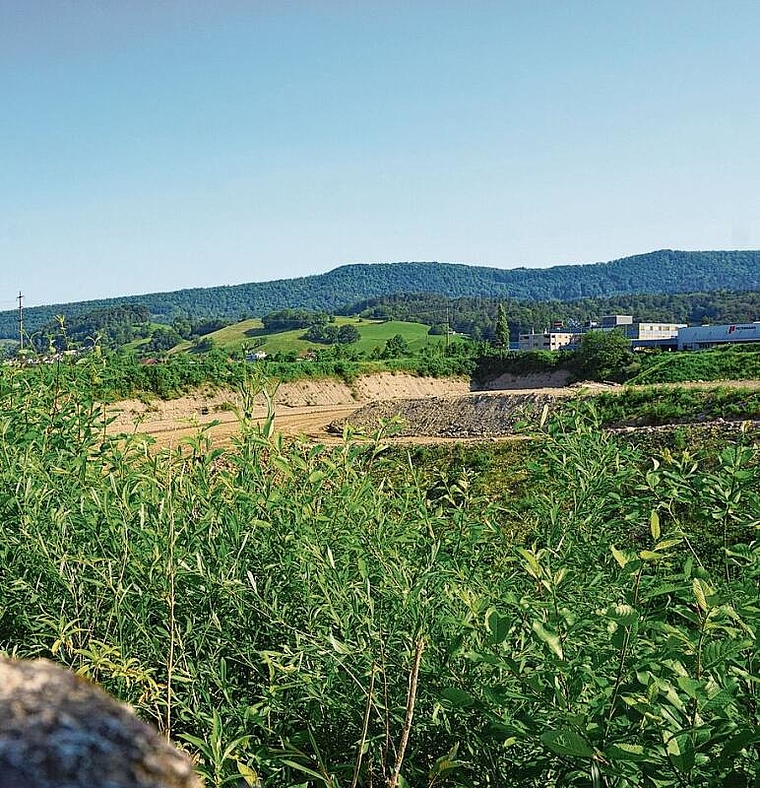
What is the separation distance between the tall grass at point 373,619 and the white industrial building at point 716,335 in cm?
10520

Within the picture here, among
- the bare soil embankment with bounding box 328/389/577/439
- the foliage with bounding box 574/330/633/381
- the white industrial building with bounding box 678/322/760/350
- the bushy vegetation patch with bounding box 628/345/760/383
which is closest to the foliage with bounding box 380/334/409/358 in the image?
the foliage with bounding box 574/330/633/381

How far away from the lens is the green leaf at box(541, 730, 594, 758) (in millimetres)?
1885

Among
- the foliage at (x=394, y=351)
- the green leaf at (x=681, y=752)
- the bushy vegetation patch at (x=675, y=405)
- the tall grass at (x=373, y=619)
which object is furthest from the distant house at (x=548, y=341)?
the green leaf at (x=681, y=752)

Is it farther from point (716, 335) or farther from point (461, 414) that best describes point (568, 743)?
point (716, 335)

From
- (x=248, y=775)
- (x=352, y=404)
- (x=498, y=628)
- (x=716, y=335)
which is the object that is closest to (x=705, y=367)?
(x=352, y=404)

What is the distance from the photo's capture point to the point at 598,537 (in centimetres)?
Result: 440

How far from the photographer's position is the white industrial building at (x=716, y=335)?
338 feet

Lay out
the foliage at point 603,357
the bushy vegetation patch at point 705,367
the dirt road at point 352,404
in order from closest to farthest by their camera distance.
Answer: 1. the dirt road at point 352,404
2. the bushy vegetation patch at point 705,367
3. the foliage at point 603,357

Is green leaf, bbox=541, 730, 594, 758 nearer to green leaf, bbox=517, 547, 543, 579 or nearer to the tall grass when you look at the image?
the tall grass

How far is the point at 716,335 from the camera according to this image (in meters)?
105

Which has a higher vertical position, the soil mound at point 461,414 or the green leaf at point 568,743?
the green leaf at point 568,743

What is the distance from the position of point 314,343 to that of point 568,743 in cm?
11660

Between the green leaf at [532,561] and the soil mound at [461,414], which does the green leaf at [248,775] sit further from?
the soil mound at [461,414]

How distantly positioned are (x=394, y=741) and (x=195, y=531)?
158 cm
